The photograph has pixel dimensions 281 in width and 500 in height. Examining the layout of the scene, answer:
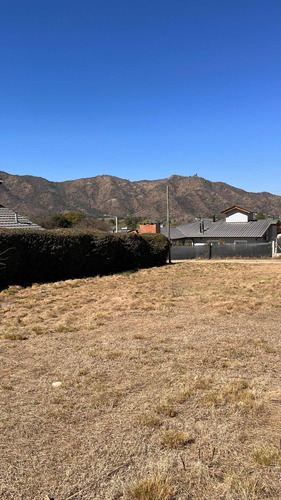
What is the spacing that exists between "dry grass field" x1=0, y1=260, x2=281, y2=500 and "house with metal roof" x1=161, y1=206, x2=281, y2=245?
114 feet

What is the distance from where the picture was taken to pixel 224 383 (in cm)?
456

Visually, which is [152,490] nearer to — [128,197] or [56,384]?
[56,384]

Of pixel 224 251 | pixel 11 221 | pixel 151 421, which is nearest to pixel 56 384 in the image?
pixel 151 421

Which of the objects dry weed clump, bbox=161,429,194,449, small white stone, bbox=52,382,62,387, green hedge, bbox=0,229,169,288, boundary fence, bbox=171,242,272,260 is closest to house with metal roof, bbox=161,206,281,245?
boundary fence, bbox=171,242,272,260

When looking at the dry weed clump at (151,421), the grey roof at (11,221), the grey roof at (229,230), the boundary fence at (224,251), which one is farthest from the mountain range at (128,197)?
the dry weed clump at (151,421)

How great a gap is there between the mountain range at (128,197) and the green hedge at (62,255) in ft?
177

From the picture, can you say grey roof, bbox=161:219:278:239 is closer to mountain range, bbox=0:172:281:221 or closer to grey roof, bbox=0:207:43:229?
grey roof, bbox=0:207:43:229

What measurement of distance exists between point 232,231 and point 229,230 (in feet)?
Result: 1.79

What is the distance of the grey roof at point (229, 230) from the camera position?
41528 mm

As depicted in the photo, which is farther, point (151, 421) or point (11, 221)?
point (11, 221)

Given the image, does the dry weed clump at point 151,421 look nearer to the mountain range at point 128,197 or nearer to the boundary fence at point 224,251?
the boundary fence at point 224,251

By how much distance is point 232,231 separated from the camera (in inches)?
1688

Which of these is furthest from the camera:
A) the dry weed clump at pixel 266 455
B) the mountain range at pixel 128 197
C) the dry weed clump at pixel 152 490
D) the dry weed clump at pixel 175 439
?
the mountain range at pixel 128 197

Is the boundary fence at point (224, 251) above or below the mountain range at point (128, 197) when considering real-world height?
below
